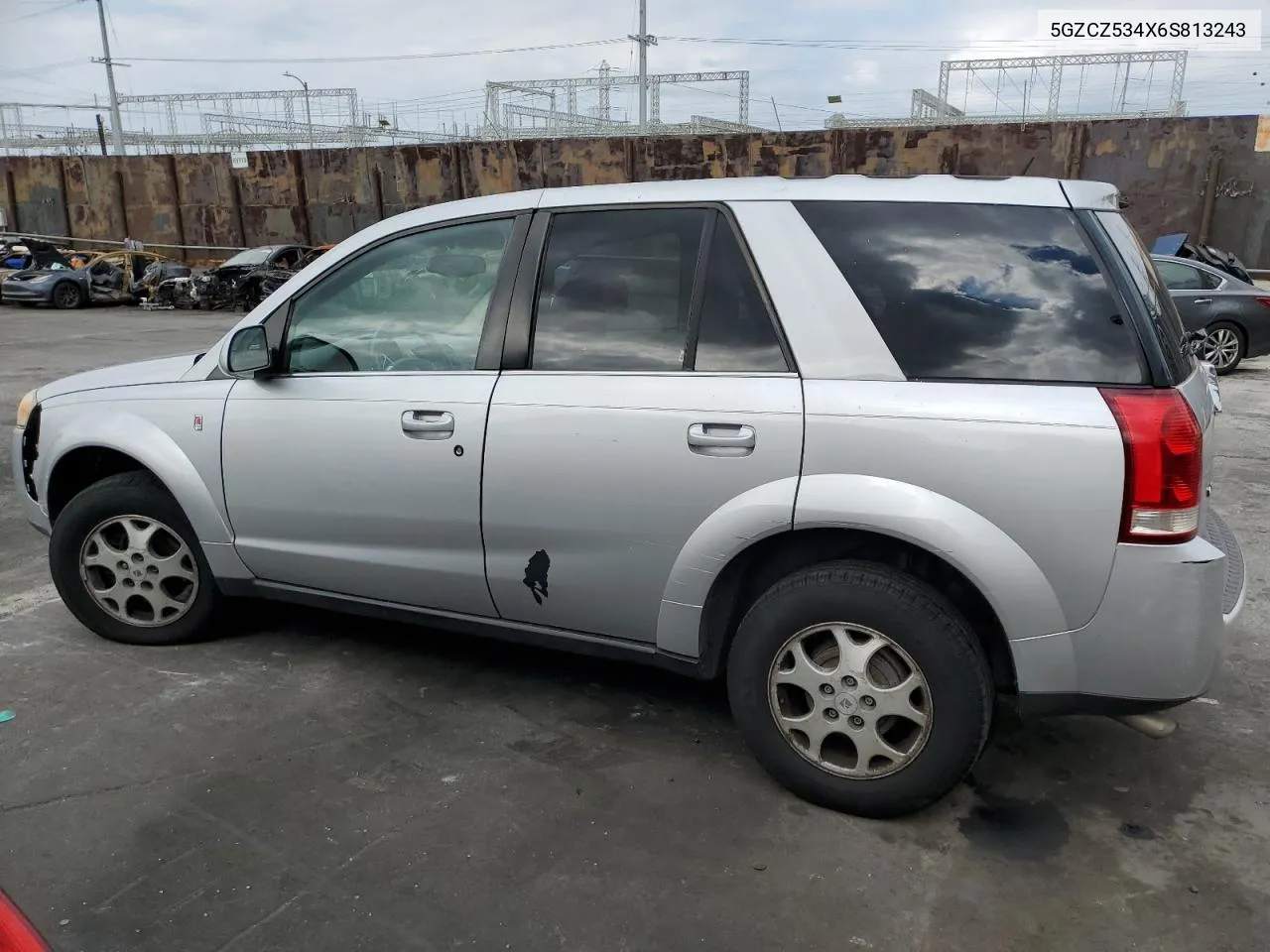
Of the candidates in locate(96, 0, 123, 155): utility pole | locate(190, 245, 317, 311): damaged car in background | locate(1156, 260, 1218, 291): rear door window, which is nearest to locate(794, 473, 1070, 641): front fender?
locate(1156, 260, 1218, 291): rear door window

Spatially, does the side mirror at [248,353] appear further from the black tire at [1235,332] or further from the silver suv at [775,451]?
the black tire at [1235,332]

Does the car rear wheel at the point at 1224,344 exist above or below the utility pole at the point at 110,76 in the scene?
below

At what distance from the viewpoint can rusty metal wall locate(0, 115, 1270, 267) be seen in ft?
51.0

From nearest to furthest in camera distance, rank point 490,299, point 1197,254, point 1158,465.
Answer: point 1158,465 < point 490,299 < point 1197,254

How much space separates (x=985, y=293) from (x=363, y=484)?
209 cm

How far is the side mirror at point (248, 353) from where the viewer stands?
3.49m

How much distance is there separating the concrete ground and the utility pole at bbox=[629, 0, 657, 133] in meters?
32.7

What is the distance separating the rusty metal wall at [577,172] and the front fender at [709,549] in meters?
7.65

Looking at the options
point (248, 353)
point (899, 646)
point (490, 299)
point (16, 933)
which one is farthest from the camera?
point (248, 353)

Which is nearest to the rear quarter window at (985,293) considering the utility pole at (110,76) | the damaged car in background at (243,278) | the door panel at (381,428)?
the door panel at (381,428)

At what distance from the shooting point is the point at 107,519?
151 inches

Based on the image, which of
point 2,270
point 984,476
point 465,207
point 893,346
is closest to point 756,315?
point 893,346

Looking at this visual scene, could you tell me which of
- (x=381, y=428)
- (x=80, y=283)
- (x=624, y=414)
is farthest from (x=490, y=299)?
(x=80, y=283)

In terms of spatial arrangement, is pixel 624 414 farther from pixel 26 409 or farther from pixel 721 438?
pixel 26 409
